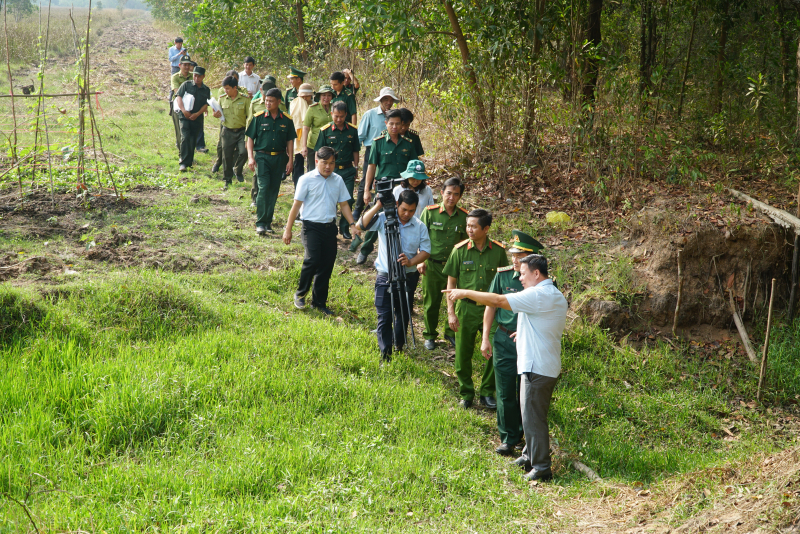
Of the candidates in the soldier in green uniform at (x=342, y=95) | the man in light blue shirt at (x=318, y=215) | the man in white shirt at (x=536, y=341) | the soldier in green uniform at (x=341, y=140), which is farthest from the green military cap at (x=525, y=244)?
the soldier in green uniform at (x=342, y=95)

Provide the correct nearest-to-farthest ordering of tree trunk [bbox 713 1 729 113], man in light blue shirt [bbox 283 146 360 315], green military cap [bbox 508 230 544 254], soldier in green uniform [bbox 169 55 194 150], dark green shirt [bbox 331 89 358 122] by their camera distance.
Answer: green military cap [bbox 508 230 544 254], man in light blue shirt [bbox 283 146 360 315], dark green shirt [bbox 331 89 358 122], tree trunk [bbox 713 1 729 113], soldier in green uniform [bbox 169 55 194 150]

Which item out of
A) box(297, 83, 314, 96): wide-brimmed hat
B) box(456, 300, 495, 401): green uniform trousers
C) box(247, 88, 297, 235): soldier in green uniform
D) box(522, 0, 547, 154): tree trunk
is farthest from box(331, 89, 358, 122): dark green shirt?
box(456, 300, 495, 401): green uniform trousers

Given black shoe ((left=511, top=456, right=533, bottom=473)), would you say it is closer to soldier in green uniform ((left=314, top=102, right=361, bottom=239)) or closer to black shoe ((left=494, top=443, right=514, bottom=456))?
black shoe ((left=494, top=443, right=514, bottom=456))

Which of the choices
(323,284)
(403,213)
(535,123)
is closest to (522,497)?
(403,213)

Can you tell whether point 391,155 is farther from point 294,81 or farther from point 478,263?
point 294,81

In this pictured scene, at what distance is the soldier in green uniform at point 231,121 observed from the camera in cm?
1116

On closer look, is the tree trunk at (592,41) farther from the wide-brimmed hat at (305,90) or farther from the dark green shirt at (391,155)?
the wide-brimmed hat at (305,90)

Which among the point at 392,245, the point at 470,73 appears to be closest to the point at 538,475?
the point at 392,245

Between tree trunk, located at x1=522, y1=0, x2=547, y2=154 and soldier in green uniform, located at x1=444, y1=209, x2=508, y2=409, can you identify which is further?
tree trunk, located at x1=522, y1=0, x2=547, y2=154

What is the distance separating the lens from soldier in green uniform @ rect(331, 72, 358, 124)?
982 cm

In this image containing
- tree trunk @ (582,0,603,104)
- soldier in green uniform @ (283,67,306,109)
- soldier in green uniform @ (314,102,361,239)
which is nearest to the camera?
soldier in green uniform @ (314,102,361,239)

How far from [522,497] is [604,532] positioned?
2.08 feet

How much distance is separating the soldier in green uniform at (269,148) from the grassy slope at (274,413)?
4.74 ft

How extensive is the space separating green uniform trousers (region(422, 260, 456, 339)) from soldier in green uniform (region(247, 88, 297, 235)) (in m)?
3.61
